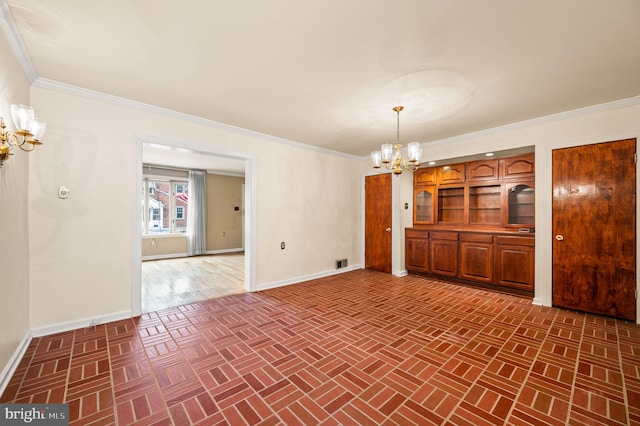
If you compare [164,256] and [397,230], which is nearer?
[397,230]

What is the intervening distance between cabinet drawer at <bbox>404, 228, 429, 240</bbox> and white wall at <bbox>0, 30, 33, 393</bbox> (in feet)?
A: 17.8

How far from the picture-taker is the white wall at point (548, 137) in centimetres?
313

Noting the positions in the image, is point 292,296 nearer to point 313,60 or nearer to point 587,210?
point 313,60

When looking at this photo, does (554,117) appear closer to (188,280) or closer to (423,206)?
(423,206)

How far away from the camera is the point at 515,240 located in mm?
4086

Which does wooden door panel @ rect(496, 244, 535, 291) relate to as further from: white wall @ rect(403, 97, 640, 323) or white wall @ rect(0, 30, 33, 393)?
white wall @ rect(0, 30, 33, 393)

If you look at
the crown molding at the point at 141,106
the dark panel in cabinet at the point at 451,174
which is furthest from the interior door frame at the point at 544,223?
the crown molding at the point at 141,106

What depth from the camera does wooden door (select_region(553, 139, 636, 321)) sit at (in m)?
3.09

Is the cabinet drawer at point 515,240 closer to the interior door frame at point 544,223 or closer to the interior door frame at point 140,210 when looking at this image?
the interior door frame at point 544,223

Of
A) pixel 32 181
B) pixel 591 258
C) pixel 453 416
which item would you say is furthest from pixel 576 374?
pixel 32 181

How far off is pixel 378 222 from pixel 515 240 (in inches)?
95.6

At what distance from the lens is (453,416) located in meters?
1.64

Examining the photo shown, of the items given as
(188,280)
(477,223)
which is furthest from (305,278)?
(477,223)

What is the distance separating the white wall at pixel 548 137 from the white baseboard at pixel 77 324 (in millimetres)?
5467
